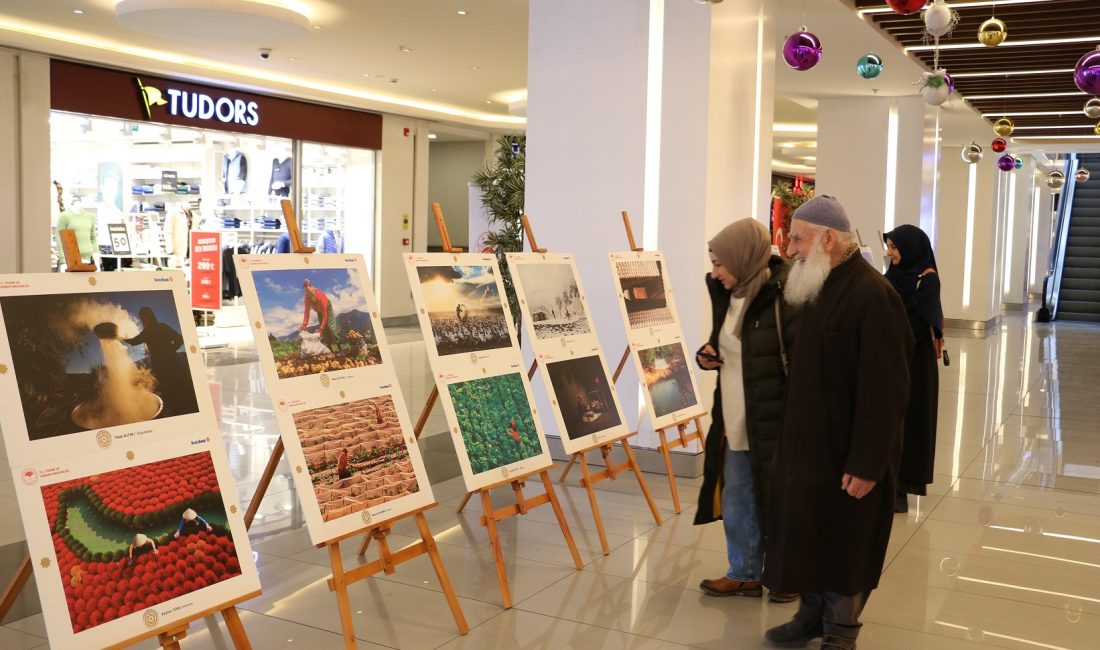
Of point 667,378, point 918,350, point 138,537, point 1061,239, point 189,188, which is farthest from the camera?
point 1061,239

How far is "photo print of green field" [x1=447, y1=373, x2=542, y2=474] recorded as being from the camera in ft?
13.8

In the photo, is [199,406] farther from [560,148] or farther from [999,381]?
[999,381]

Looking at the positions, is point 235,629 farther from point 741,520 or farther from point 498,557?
point 741,520

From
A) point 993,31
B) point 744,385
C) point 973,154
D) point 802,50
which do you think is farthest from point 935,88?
point 973,154

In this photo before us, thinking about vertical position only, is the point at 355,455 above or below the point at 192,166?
below

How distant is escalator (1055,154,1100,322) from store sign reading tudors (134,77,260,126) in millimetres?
18037

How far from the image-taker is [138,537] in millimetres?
2713

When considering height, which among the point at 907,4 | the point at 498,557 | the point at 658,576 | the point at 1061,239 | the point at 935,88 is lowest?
the point at 658,576

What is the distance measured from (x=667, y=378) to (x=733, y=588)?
172 centimetres

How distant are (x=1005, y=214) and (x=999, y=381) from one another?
12016mm

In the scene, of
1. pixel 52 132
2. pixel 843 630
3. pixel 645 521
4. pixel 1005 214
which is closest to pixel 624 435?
pixel 645 521

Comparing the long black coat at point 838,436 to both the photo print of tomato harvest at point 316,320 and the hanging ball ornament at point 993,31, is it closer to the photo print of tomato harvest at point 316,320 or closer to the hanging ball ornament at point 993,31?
the photo print of tomato harvest at point 316,320

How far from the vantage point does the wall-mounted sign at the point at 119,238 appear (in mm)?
13938

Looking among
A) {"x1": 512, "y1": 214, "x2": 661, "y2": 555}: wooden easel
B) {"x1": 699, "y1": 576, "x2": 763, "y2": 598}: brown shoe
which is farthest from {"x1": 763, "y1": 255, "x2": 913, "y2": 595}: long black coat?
{"x1": 512, "y1": 214, "x2": 661, "y2": 555}: wooden easel
